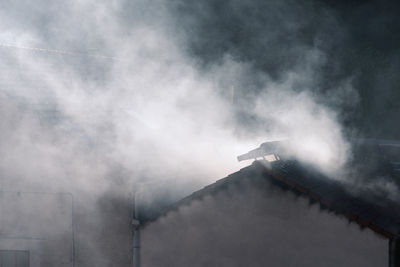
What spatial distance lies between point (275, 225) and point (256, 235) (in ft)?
1.17

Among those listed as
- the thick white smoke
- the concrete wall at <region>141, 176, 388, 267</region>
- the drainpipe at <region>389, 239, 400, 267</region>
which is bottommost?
the drainpipe at <region>389, 239, 400, 267</region>

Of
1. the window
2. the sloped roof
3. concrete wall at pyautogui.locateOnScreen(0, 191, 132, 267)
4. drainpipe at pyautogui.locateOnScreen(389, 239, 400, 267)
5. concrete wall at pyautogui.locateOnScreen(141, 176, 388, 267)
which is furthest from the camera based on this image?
the window

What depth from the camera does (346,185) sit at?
19.7ft

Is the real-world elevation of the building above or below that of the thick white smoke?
below

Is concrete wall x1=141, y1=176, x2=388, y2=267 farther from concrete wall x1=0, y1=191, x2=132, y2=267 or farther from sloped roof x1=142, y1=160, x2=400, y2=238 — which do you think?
concrete wall x1=0, y1=191, x2=132, y2=267

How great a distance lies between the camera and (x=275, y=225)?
A: 5617mm

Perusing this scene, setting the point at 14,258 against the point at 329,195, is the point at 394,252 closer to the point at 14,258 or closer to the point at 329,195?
the point at 329,195

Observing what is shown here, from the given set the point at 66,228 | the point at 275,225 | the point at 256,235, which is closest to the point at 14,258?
the point at 66,228

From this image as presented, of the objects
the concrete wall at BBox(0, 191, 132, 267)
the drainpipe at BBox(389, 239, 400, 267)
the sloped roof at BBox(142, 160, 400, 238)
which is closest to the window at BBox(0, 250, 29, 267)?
the concrete wall at BBox(0, 191, 132, 267)

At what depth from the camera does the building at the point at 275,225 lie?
4992mm

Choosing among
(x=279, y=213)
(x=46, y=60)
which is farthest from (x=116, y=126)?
(x=279, y=213)

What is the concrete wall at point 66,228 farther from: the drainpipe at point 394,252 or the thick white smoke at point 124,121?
the drainpipe at point 394,252

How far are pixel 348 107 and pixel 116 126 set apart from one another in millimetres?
9551

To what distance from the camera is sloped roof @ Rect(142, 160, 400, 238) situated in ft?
16.0
